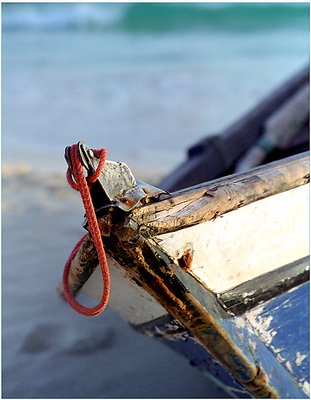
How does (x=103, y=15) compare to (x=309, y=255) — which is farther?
(x=103, y=15)

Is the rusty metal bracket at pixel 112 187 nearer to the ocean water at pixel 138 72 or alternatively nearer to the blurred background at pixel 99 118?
the blurred background at pixel 99 118

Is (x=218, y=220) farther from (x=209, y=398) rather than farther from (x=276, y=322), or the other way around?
(x=209, y=398)

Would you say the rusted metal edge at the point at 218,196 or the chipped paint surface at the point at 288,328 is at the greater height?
the rusted metal edge at the point at 218,196

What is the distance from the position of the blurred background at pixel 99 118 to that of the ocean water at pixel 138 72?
2 centimetres

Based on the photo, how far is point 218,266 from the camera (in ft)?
4.59

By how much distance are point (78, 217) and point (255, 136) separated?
3.93 feet

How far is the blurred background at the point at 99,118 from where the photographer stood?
2.23 m

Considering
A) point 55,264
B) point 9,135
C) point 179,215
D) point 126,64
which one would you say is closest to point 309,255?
point 179,215

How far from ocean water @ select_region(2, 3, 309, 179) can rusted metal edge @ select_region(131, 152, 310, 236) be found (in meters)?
2.77

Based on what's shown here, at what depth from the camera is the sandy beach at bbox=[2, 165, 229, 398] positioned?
211 centimetres

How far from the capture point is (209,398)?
2.07 metres

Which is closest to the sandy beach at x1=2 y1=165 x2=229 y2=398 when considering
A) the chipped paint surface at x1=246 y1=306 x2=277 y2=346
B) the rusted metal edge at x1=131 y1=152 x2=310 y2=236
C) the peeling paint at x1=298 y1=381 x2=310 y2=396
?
the peeling paint at x1=298 y1=381 x2=310 y2=396

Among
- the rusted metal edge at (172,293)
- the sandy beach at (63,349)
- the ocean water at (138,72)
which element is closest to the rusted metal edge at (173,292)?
the rusted metal edge at (172,293)

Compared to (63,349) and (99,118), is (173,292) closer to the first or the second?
(63,349)
